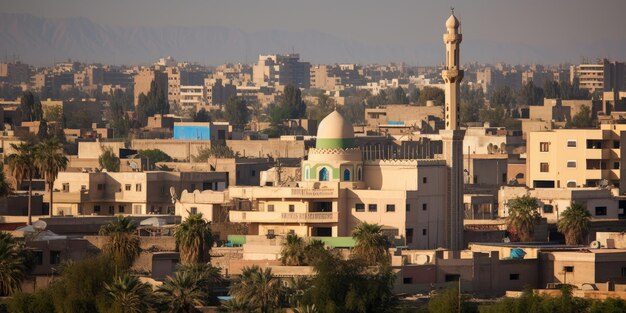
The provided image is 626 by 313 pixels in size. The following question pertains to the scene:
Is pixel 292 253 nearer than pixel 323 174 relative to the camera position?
Yes

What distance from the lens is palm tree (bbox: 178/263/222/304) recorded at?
52.7 m

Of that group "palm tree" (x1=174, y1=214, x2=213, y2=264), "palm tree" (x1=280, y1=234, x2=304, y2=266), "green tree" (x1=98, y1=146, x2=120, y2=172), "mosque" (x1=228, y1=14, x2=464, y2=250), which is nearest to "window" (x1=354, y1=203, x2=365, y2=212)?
"mosque" (x1=228, y1=14, x2=464, y2=250)

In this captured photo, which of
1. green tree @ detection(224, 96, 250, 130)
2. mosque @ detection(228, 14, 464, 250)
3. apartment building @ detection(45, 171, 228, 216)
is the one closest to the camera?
mosque @ detection(228, 14, 464, 250)

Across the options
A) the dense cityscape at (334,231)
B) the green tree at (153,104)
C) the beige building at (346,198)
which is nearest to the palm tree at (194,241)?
the dense cityscape at (334,231)

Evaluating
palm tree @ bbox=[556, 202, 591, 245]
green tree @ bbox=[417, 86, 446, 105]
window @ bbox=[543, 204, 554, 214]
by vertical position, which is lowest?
palm tree @ bbox=[556, 202, 591, 245]

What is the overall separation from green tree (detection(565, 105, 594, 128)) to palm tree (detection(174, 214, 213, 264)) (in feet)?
261

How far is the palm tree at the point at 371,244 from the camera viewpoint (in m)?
59.3

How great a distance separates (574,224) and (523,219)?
1590mm

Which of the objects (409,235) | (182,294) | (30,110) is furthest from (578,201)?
(30,110)

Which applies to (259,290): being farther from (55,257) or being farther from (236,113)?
(236,113)

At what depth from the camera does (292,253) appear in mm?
58375

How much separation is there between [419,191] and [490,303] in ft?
45.8

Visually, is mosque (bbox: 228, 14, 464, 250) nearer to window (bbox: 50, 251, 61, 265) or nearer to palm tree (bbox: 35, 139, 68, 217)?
palm tree (bbox: 35, 139, 68, 217)

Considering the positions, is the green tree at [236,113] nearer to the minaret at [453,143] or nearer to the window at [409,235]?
the minaret at [453,143]
